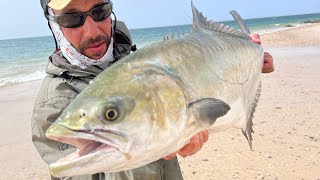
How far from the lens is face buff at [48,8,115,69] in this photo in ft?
9.41

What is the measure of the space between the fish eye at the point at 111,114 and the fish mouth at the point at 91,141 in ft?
0.19

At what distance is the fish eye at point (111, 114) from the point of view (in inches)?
70.4

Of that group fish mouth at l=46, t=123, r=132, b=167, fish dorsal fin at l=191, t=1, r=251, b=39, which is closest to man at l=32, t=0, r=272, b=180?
fish dorsal fin at l=191, t=1, r=251, b=39

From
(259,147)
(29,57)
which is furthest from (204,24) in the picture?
(29,57)

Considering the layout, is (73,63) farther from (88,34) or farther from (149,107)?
(149,107)

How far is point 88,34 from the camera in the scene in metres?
2.85

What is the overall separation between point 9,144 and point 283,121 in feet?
→ 15.1

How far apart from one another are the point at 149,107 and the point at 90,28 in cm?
117

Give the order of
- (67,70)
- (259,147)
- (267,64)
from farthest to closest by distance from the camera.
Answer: (259,147)
(267,64)
(67,70)

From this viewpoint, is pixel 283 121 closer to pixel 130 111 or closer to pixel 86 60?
pixel 86 60

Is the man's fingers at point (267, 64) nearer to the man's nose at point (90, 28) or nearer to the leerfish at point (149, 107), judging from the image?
the leerfish at point (149, 107)

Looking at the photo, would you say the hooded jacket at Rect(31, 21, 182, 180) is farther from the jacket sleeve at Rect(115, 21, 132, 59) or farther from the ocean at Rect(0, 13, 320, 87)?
the ocean at Rect(0, 13, 320, 87)

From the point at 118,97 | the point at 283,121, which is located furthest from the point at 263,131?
the point at 118,97

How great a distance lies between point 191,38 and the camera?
2.47m
